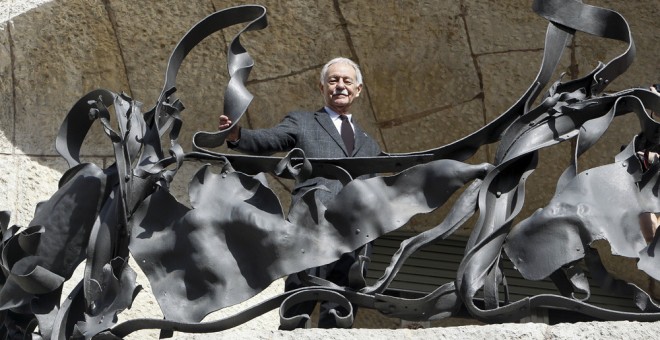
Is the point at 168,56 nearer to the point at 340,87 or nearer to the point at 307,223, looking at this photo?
the point at 340,87

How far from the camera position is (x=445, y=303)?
4895 millimetres

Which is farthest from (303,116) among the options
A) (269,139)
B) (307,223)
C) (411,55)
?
(411,55)

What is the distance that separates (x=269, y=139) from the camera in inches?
227

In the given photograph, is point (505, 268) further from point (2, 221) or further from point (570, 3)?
point (2, 221)

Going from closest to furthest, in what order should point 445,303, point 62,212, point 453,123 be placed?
point 445,303
point 62,212
point 453,123

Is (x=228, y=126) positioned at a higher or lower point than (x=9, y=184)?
higher

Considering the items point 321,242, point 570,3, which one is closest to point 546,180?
point 570,3

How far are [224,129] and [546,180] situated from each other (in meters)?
2.21

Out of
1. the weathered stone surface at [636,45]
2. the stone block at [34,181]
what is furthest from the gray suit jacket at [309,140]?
the weathered stone surface at [636,45]

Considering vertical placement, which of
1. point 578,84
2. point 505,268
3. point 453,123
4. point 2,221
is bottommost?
point 505,268

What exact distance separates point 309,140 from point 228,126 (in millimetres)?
520

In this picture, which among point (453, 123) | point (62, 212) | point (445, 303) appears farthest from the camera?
point (453, 123)

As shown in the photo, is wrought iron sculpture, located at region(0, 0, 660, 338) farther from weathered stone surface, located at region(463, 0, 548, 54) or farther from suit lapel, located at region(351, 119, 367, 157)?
weathered stone surface, located at region(463, 0, 548, 54)

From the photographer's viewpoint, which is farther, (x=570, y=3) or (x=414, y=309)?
(x=570, y=3)
